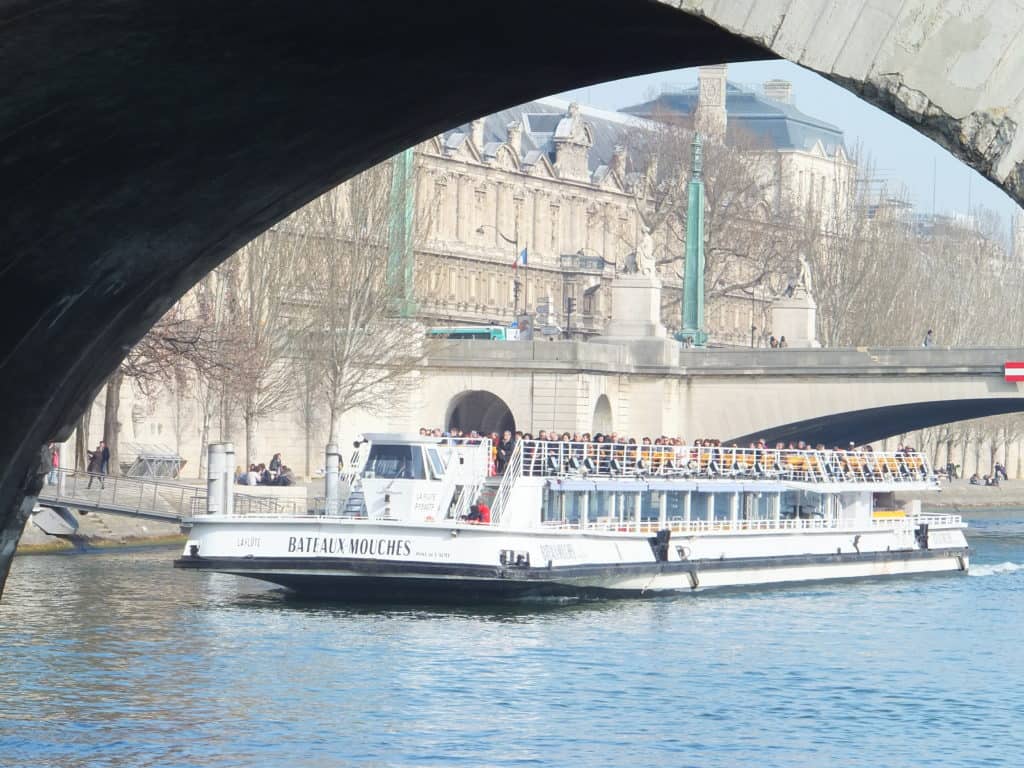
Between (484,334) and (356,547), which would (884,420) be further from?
(356,547)

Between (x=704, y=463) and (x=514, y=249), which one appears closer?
(x=704, y=463)

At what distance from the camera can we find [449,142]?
307ft

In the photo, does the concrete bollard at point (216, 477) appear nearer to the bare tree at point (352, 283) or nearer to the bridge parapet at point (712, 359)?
Answer: the bare tree at point (352, 283)


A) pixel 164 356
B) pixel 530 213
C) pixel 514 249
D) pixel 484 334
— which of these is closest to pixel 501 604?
pixel 164 356

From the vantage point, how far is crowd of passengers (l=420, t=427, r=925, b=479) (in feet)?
120

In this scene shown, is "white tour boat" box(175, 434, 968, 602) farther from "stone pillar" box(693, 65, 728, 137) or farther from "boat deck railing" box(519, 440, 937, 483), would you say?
"stone pillar" box(693, 65, 728, 137)

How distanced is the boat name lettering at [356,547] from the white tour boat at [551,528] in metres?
0.02

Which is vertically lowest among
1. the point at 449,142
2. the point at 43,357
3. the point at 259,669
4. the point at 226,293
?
the point at 259,669

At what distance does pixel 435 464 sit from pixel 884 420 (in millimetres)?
28722

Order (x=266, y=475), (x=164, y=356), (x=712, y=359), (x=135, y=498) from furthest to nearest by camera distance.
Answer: (x=712, y=359) → (x=266, y=475) → (x=135, y=498) → (x=164, y=356)

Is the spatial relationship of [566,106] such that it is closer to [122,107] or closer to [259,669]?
[259,669]

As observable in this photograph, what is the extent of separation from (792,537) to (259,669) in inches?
765

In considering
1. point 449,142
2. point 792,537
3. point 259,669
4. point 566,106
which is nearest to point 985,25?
point 259,669

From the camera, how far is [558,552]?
33781mm
